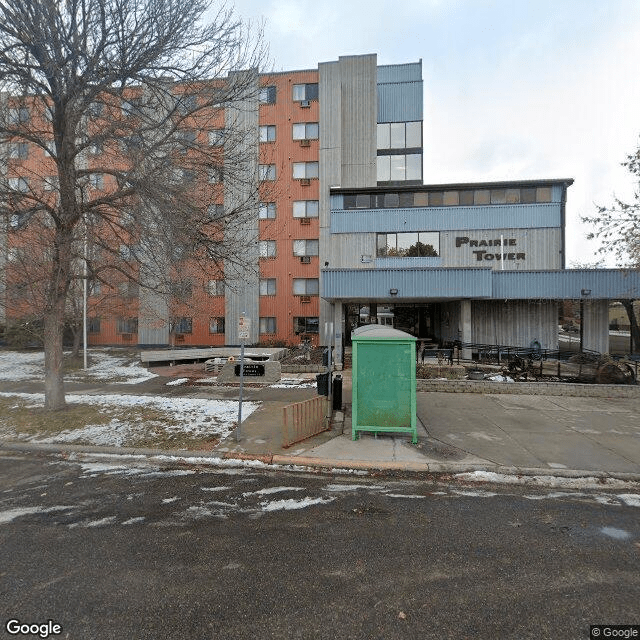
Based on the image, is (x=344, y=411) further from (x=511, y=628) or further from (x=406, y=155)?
(x=406, y=155)

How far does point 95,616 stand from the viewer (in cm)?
279

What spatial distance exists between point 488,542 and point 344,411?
5.52 metres

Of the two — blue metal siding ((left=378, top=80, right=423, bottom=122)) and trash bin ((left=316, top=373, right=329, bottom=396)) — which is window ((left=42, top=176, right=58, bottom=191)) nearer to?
trash bin ((left=316, top=373, right=329, bottom=396))

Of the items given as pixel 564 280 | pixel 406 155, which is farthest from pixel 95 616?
pixel 406 155

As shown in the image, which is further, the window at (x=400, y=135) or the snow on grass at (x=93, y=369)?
the window at (x=400, y=135)

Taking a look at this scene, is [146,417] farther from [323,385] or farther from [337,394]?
[337,394]

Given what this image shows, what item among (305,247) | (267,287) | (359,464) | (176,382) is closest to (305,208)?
(305,247)

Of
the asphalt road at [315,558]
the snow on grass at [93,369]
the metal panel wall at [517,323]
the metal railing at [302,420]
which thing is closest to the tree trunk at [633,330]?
the metal panel wall at [517,323]

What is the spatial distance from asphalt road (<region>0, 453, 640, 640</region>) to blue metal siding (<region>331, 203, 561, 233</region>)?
19048 millimetres

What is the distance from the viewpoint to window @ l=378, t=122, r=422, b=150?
28.3 metres

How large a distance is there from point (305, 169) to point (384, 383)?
23.4 meters

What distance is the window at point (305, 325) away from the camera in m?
26.0

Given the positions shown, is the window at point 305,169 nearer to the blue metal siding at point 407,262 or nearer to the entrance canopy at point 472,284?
the blue metal siding at point 407,262

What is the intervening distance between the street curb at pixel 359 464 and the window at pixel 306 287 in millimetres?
20138
